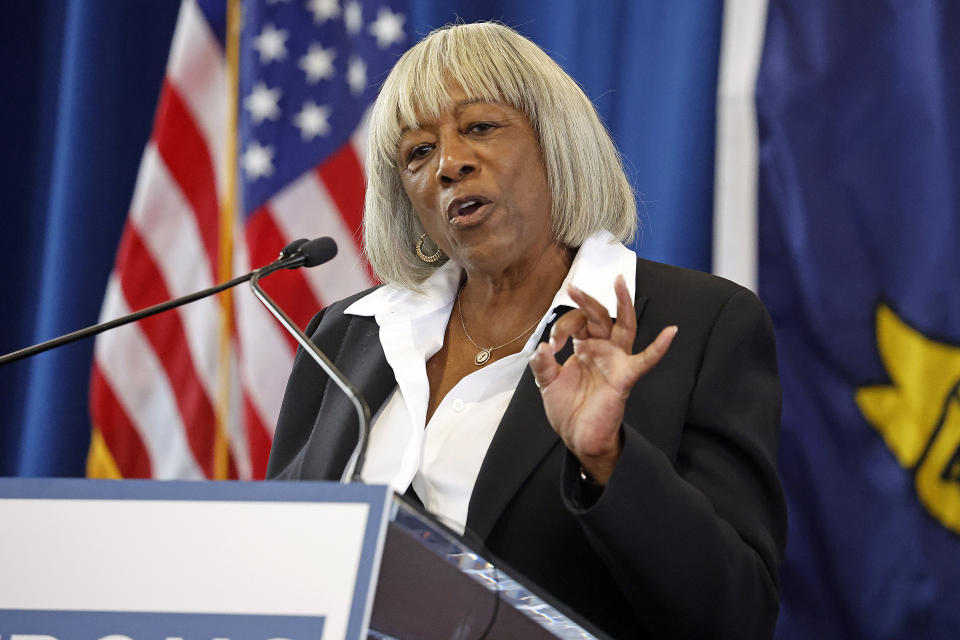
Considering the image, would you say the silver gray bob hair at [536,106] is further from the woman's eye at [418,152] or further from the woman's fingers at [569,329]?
the woman's fingers at [569,329]

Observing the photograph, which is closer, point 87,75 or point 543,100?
point 543,100

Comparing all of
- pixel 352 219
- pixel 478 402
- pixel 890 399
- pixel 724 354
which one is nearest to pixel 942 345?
pixel 890 399

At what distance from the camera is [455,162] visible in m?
1.49

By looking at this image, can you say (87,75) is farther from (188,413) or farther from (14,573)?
(14,573)

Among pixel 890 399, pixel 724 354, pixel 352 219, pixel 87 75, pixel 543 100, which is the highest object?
pixel 87 75

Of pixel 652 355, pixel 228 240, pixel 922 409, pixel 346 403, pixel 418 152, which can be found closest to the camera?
pixel 652 355

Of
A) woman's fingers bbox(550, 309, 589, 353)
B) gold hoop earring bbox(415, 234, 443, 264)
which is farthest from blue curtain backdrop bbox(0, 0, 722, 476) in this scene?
woman's fingers bbox(550, 309, 589, 353)

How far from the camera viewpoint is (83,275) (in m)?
2.98

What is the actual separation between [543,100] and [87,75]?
1.95m

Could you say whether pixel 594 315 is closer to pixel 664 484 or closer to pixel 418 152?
pixel 664 484

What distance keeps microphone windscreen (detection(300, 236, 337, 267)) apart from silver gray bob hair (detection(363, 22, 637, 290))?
0.31 meters

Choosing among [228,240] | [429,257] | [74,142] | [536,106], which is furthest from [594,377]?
[74,142]

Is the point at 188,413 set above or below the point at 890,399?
below

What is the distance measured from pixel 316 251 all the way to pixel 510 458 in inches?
14.9
